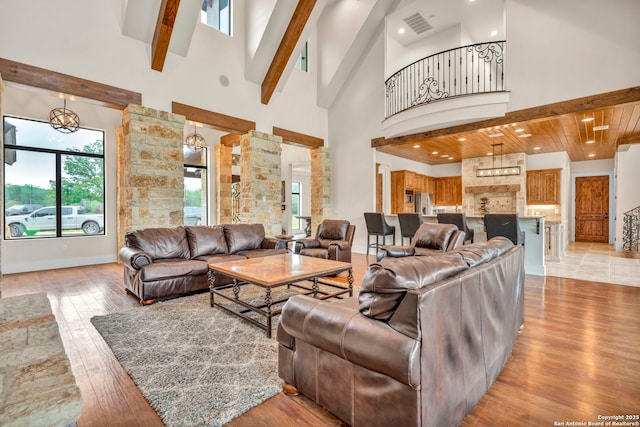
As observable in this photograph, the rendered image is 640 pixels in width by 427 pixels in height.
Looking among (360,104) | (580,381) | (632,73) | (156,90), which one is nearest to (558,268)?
(632,73)

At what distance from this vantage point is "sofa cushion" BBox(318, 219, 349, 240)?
5535 millimetres

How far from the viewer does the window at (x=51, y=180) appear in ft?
18.5

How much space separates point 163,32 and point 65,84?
5.27 feet

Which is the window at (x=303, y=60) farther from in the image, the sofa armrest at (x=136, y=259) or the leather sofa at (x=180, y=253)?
the sofa armrest at (x=136, y=259)

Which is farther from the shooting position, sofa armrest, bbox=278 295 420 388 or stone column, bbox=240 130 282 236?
stone column, bbox=240 130 282 236

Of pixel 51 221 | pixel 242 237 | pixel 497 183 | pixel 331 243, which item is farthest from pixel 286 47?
pixel 497 183

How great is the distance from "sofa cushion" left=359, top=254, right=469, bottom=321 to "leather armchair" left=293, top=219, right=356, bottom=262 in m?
3.37

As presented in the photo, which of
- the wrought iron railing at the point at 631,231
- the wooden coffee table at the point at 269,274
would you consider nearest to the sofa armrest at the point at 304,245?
the wooden coffee table at the point at 269,274

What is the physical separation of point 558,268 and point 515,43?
4.07 m

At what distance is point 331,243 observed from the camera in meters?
5.06

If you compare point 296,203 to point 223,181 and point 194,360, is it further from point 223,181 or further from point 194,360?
point 194,360

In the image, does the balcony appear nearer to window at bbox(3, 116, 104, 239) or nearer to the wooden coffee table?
the wooden coffee table

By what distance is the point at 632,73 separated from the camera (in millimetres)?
4402

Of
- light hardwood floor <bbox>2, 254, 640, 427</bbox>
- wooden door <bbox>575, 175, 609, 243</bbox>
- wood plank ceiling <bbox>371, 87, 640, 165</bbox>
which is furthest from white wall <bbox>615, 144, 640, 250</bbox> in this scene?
light hardwood floor <bbox>2, 254, 640, 427</bbox>
